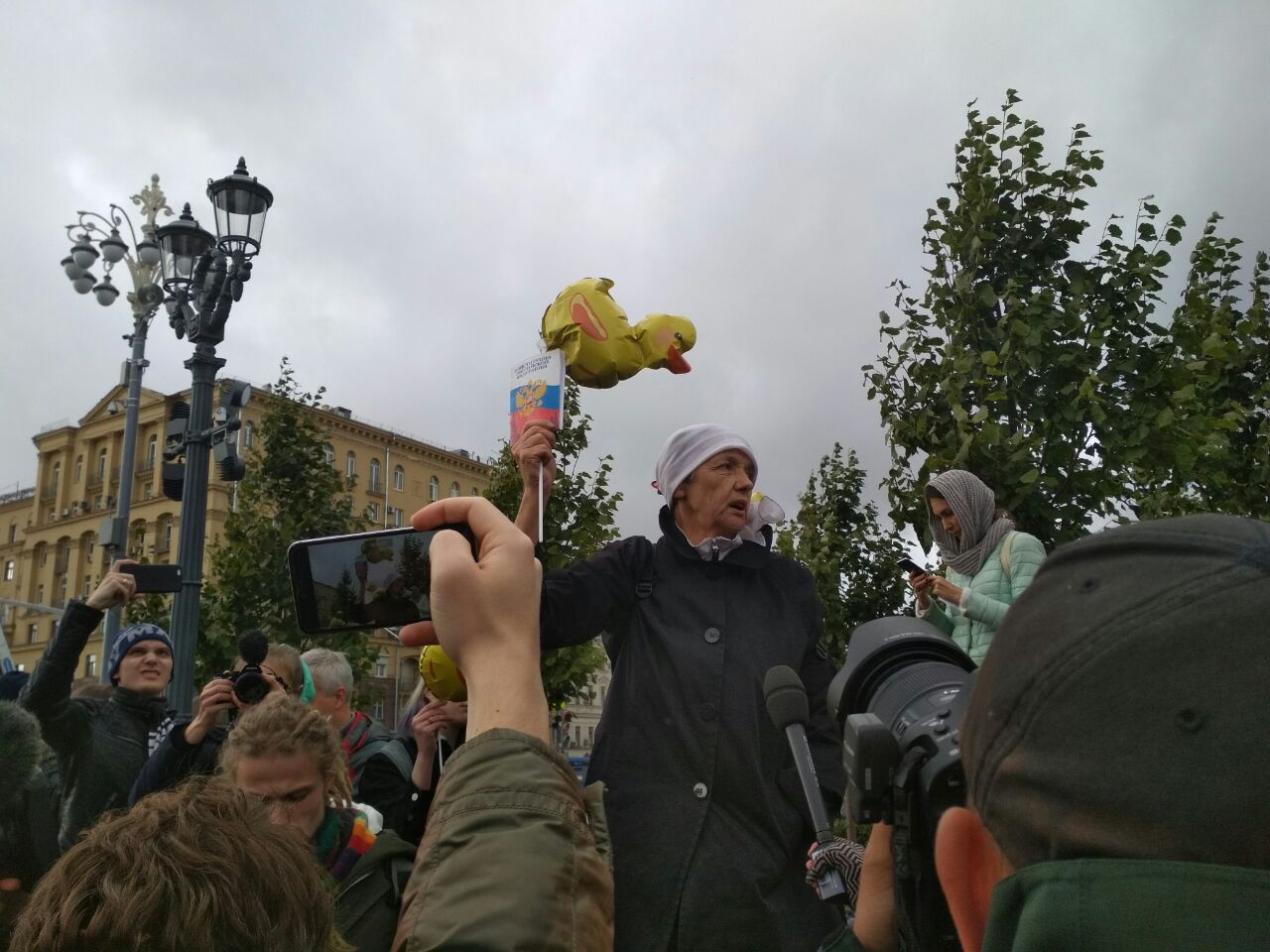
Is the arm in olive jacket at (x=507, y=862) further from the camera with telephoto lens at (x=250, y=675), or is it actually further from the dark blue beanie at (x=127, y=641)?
the dark blue beanie at (x=127, y=641)

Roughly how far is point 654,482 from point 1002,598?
179cm

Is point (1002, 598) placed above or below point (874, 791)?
above

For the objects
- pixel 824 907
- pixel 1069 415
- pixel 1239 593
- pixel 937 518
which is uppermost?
pixel 1069 415

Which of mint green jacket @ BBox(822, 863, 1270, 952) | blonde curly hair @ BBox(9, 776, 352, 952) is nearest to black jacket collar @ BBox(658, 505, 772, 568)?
blonde curly hair @ BBox(9, 776, 352, 952)

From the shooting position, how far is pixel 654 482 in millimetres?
3389

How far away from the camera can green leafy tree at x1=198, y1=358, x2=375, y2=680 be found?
14062 millimetres

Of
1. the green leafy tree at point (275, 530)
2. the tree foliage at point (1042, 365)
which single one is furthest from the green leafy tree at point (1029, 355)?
the green leafy tree at point (275, 530)

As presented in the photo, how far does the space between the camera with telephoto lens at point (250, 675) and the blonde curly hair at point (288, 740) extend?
64cm

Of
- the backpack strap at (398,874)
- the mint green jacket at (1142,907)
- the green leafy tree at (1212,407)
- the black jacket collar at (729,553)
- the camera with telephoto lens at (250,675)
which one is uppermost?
the green leafy tree at (1212,407)

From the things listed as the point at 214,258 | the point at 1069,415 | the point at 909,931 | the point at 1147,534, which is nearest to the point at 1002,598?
the point at 1069,415

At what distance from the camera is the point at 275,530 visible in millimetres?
15805

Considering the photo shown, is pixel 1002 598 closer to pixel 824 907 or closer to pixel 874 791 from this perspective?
pixel 824 907

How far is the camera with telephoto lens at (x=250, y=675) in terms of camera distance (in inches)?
152

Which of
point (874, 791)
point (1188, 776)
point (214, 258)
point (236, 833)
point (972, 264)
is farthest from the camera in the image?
point (214, 258)
